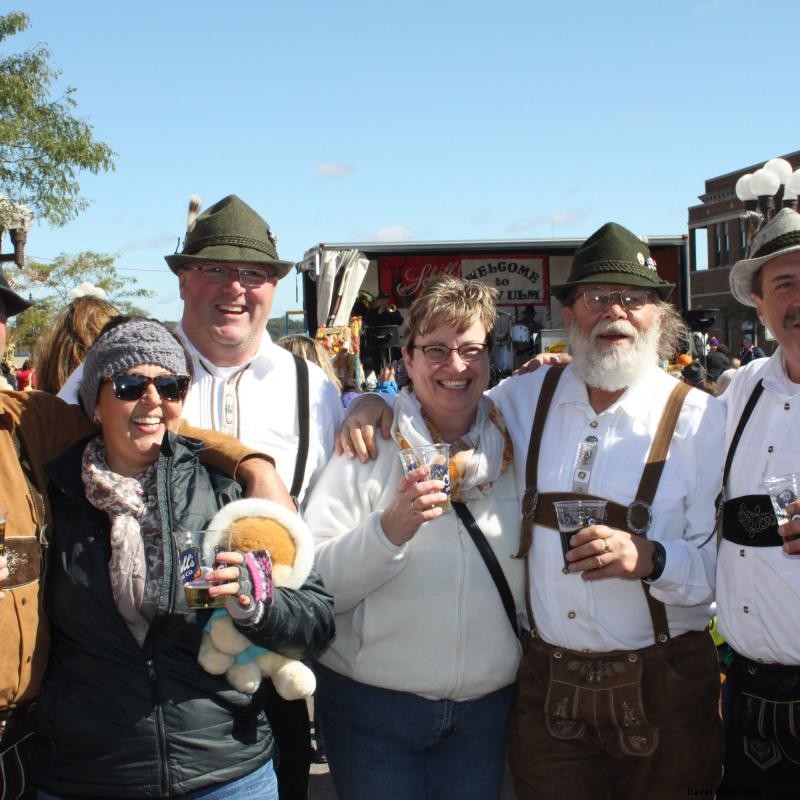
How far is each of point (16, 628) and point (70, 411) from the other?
0.68 metres

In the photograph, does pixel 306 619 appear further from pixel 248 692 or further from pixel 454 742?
pixel 454 742

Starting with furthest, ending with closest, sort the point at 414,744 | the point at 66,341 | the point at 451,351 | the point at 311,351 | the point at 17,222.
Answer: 1. the point at 17,222
2. the point at 311,351
3. the point at 66,341
4. the point at 451,351
5. the point at 414,744

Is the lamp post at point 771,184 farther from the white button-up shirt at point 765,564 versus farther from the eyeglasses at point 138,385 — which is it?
the eyeglasses at point 138,385

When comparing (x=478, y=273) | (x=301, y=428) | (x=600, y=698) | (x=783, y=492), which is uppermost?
(x=478, y=273)

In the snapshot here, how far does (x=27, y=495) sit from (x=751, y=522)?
7.00ft

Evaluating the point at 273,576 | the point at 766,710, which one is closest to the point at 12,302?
the point at 273,576

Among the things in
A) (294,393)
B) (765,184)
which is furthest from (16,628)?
(765,184)

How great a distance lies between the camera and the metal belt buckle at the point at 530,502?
287 centimetres

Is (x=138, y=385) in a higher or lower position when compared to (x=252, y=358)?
lower

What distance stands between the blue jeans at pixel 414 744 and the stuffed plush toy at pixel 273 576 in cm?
49

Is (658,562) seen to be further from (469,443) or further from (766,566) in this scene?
(469,443)

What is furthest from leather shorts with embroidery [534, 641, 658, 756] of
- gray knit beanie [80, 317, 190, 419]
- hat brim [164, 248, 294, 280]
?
hat brim [164, 248, 294, 280]

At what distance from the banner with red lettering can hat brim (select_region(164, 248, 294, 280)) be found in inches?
453

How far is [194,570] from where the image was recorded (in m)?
2.19
